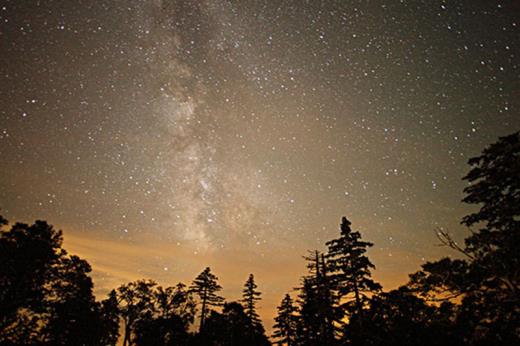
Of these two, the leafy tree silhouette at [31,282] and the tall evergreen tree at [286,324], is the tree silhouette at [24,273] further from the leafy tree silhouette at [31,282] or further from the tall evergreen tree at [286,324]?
the tall evergreen tree at [286,324]

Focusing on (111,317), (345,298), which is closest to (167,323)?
(111,317)

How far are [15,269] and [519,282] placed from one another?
26.3 metres

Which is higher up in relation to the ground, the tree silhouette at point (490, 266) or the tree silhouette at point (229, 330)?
the tree silhouette at point (490, 266)

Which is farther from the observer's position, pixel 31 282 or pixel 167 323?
pixel 167 323

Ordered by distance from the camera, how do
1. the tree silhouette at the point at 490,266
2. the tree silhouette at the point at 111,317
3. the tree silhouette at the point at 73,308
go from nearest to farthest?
the tree silhouette at the point at 490,266 → the tree silhouette at the point at 73,308 → the tree silhouette at the point at 111,317

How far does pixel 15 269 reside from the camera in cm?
1872

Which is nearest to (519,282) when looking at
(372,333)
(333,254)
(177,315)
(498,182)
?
(498,182)

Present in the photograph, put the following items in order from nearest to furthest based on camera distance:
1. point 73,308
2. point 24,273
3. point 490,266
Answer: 1. point 490,266
2. point 24,273
3. point 73,308

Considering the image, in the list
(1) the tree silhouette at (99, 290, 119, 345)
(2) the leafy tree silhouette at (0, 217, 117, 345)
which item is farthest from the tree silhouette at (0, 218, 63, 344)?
(1) the tree silhouette at (99, 290, 119, 345)

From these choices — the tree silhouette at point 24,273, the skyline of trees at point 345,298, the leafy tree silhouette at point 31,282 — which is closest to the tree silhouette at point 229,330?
the skyline of trees at point 345,298

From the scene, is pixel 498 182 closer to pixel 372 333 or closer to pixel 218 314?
pixel 372 333

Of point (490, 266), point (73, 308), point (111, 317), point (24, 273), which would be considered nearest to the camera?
point (490, 266)

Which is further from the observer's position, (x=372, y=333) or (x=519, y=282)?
(x=372, y=333)

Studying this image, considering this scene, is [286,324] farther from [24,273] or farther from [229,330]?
[24,273]
